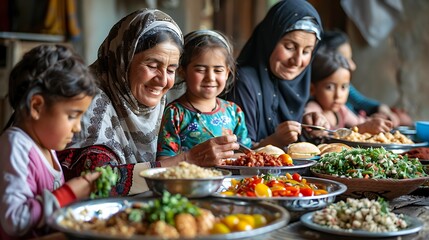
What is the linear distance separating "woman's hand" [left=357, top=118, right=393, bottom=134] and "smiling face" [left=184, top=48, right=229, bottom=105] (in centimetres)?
108

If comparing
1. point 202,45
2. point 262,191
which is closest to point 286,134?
point 202,45

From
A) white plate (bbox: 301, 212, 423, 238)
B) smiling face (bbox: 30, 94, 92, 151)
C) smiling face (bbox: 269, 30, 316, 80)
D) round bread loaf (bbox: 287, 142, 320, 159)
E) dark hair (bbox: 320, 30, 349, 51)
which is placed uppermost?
dark hair (bbox: 320, 30, 349, 51)

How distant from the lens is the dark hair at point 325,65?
4625 millimetres

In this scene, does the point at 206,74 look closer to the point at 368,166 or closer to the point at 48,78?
the point at 368,166

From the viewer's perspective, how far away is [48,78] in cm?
194

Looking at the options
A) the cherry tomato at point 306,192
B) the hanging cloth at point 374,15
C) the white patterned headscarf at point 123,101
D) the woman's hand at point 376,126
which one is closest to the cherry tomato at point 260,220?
the cherry tomato at point 306,192

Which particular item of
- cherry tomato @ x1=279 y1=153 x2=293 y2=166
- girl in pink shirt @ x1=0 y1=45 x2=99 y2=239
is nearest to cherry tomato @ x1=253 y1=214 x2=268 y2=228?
girl in pink shirt @ x1=0 y1=45 x2=99 y2=239

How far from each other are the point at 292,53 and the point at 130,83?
1464 mm

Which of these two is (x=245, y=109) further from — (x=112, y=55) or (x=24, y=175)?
(x=24, y=175)

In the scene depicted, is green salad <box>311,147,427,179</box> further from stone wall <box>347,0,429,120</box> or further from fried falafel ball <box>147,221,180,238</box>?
stone wall <box>347,0,429,120</box>

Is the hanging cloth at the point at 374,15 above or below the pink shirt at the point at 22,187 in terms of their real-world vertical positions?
above

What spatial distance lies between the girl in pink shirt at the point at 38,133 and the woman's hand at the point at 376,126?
2.34 metres

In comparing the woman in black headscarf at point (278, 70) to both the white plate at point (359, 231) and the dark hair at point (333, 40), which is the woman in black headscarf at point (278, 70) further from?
the white plate at point (359, 231)

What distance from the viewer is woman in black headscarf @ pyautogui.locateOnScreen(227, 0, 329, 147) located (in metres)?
4.04
